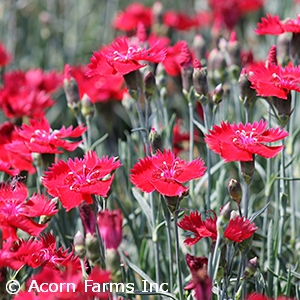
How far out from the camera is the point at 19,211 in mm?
1148

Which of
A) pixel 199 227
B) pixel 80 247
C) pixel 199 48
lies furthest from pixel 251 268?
pixel 199 48

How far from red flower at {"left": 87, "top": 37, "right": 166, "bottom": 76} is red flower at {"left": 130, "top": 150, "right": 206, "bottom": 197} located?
0.77 feet

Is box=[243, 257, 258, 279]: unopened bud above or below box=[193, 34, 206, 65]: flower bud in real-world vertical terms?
below

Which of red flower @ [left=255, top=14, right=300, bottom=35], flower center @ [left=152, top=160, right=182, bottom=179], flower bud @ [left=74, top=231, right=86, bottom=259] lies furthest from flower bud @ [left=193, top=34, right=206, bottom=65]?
flower bud @ [left=74, top=231, right=86, bottom=259]

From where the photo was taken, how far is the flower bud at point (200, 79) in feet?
4.85

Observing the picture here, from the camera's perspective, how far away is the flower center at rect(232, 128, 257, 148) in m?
1.21

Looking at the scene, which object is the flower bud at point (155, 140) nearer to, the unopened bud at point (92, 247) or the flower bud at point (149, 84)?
the flower bud at point (149, 84)

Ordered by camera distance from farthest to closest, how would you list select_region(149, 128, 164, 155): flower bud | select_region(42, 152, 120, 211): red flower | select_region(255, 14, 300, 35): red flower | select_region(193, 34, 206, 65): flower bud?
select_region(193, 34, 206, 65): flower bud
select_region(255, 14, 300, 35): red flower
select_region(149, 128, 164, 155): flower bud
select_region(42, 152, 120, 211): red flower

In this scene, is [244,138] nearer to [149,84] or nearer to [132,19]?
[149,84]

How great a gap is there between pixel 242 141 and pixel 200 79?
0.32 metres

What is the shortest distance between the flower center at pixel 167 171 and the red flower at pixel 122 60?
261 mm

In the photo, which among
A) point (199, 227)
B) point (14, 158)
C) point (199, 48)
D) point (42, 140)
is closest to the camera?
point (199, 227)

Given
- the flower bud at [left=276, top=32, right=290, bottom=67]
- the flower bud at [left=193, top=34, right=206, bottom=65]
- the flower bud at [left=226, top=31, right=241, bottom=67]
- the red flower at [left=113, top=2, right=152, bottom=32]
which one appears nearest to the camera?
the flower bud at [left=276, top=32, right=290, bottom=67]

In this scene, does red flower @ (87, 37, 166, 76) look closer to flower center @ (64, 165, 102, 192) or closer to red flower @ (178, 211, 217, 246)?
flower center @ (64, 165, 102, 192)
